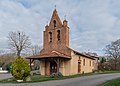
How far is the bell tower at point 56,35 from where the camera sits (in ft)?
106

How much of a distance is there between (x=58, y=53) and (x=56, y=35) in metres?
4.07

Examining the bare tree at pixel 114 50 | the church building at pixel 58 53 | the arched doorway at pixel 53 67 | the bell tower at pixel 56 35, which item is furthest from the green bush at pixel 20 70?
the bare tree at pixel 114 50

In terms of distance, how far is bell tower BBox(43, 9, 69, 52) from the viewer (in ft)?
106

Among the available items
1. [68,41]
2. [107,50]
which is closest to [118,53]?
[107,50]

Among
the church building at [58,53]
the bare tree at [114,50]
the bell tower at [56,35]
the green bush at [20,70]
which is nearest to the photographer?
the green bush at [20,70]

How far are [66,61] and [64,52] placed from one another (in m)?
1.56

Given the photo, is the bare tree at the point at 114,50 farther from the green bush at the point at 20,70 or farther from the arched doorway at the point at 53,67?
the green bush at the point at 20,70

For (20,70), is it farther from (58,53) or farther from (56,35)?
(56,35)

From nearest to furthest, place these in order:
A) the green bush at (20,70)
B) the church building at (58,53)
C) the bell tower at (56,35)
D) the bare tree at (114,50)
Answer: the green bush at (20,70) < the church building at (58,53) < the bell tower at (56,35) < the bare tree at (114,50)

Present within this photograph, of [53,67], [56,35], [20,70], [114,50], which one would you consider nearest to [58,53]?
[53,67]

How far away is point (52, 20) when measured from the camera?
34.5 metres

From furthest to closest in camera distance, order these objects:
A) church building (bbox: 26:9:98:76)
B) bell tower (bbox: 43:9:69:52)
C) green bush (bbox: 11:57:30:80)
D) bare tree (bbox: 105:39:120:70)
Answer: bare tree (bbox: 105:39:120:70) → bell tower (bbox: 43:9:69:52) → church building (bbox: 26:9:98:76) → green bush (bbox: 11:57:30:80)

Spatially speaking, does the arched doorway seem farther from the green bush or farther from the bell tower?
the green bush

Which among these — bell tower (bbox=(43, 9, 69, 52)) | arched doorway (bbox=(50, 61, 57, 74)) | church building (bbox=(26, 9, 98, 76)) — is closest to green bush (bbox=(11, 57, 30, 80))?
church building (bbox=(26, 9, 98, 76))
